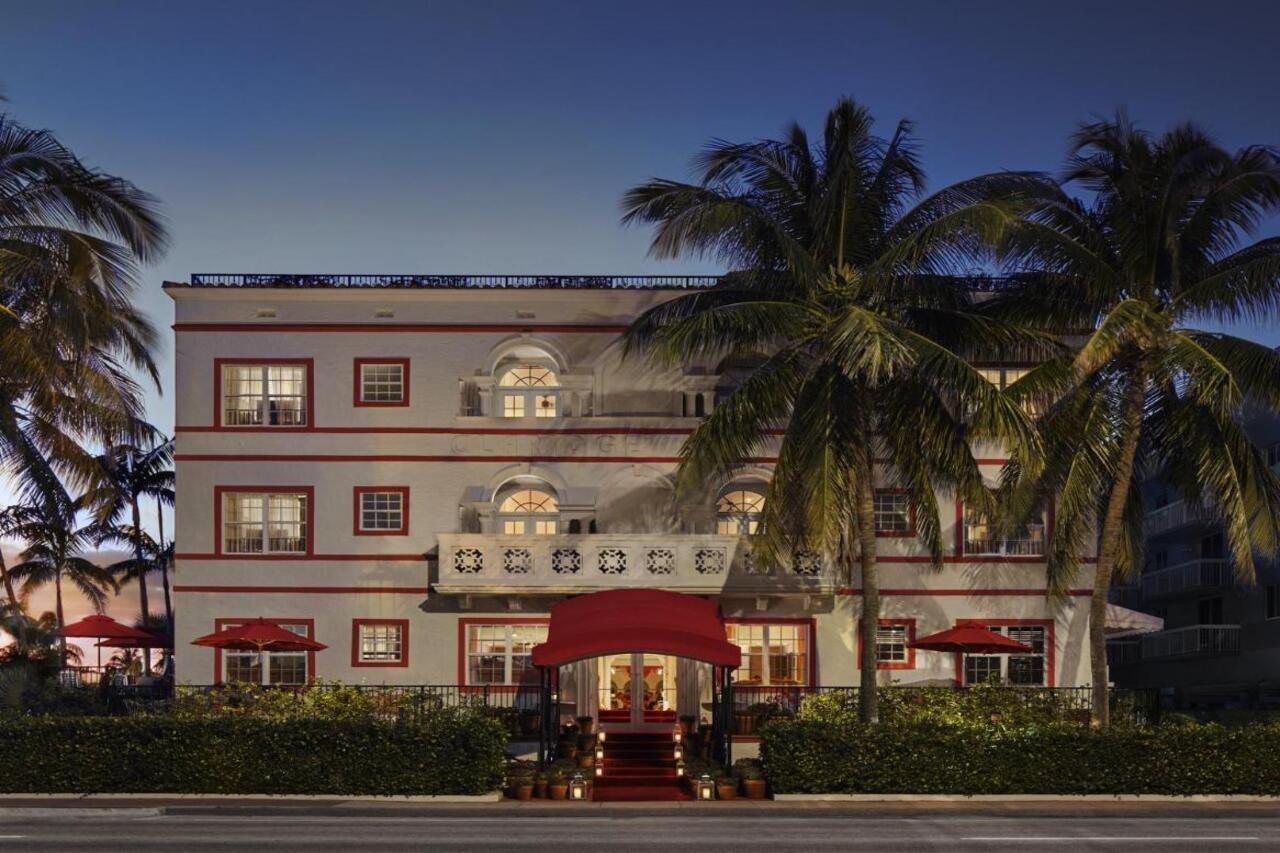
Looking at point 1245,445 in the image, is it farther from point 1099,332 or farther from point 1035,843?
point 1035,843

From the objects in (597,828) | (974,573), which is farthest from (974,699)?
(597,828)

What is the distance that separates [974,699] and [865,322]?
9.67 meters

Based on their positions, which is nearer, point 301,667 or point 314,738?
point 314,738

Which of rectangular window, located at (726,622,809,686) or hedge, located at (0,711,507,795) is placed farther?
rectangular window, located at (726,622,809,686)

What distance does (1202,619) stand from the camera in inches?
2077

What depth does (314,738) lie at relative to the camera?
2792 cm

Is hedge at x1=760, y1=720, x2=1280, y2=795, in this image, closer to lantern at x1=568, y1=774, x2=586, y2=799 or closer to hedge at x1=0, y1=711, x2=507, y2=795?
lantern at x1=568, y1=774, x2=586, y2=799

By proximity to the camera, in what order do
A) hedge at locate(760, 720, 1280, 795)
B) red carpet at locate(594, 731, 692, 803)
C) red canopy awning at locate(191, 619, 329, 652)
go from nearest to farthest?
hedge at locate(760, 720, 1280, 795) → red carpet at locate(594, 731, 692, 803) → red canopy awning at locate(191, 619, 329, 652)

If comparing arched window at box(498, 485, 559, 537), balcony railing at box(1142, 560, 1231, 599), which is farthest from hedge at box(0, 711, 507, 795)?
balcony railing at box(1142, 560, 1231, 599)

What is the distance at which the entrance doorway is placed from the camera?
121ft

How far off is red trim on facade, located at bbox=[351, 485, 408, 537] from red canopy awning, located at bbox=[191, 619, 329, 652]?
3567mm

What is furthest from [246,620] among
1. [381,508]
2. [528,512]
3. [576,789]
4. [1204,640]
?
[1204,640]

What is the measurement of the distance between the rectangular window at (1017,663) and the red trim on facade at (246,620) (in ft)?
54.5

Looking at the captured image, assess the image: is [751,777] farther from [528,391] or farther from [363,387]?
[363,387]
